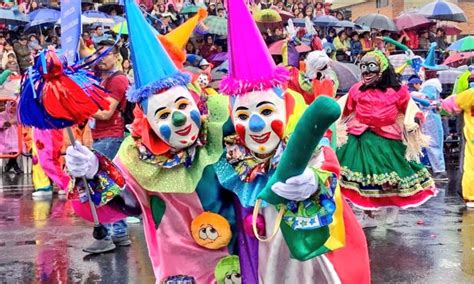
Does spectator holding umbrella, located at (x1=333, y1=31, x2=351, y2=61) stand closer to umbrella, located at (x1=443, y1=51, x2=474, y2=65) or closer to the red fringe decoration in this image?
umbrella, located at (x1=443, y1=51, x2=474, y2=65)

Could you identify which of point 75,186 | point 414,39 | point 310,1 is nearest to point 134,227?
point 75,186

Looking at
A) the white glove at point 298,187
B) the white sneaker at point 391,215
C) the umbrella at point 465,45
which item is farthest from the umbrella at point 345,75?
the white glove at point 298,187

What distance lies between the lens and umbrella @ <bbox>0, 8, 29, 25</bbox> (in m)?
14.3

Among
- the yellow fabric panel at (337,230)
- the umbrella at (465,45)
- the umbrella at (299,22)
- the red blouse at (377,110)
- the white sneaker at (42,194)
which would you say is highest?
the yellow fabric panel at (337,230)

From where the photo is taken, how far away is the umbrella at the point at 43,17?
14.5m

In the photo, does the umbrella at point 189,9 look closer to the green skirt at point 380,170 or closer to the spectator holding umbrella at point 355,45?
the spectator holding umbrella at point 355,45

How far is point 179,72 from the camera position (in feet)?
12.0

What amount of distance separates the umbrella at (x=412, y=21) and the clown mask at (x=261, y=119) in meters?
15.0

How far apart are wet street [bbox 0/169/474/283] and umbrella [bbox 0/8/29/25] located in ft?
20.9

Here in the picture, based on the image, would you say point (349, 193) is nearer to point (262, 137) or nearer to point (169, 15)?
point (262, 137)

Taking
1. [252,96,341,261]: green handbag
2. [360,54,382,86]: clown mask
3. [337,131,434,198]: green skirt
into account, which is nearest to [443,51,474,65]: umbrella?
[337,131,434,198]: green skirt

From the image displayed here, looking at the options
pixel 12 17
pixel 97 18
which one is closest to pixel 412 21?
pixel 97 18

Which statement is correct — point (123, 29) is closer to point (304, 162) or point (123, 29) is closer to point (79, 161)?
point (79, 161)

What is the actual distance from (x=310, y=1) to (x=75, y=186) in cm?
1771
